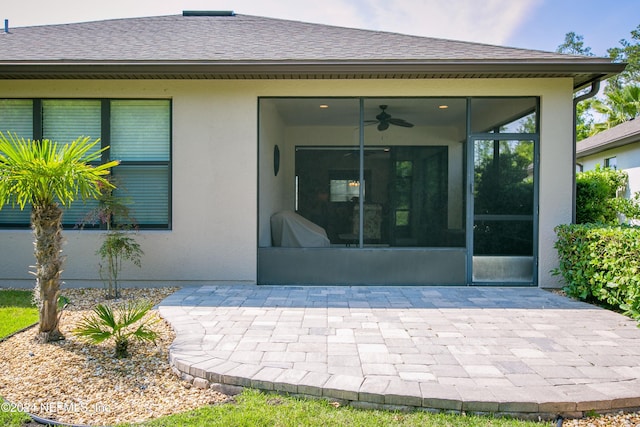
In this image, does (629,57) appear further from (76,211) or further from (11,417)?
(11,417)

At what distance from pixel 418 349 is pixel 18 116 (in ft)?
20.8

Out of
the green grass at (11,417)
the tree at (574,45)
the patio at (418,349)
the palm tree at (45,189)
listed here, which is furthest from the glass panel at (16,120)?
the tree at (574,45)

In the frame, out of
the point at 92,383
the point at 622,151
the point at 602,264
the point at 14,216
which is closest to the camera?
the point at 92,383

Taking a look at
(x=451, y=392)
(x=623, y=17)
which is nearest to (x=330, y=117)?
(x=451, y=392)

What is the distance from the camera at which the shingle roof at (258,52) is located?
550 centimetres

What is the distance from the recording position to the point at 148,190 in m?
6.23

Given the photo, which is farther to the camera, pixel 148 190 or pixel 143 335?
pixel 148 190

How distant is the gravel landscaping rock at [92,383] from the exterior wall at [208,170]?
2304 millimetres

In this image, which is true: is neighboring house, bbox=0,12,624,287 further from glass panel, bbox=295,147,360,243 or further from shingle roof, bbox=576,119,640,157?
shingle roof, bbox=576,119,640,157

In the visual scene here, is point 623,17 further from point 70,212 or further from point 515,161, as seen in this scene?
point 70,212

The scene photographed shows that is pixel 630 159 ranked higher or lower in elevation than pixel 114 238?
higher

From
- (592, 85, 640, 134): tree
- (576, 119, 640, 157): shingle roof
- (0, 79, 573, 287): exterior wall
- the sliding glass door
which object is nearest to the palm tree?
(0, 79, 573, 287): exterior wall

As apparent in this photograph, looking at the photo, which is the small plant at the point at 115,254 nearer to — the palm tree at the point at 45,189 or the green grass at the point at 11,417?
the palm tree at the point at 45,189

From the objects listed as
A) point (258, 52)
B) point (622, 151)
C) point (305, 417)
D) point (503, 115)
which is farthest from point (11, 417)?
point (622, 151)
